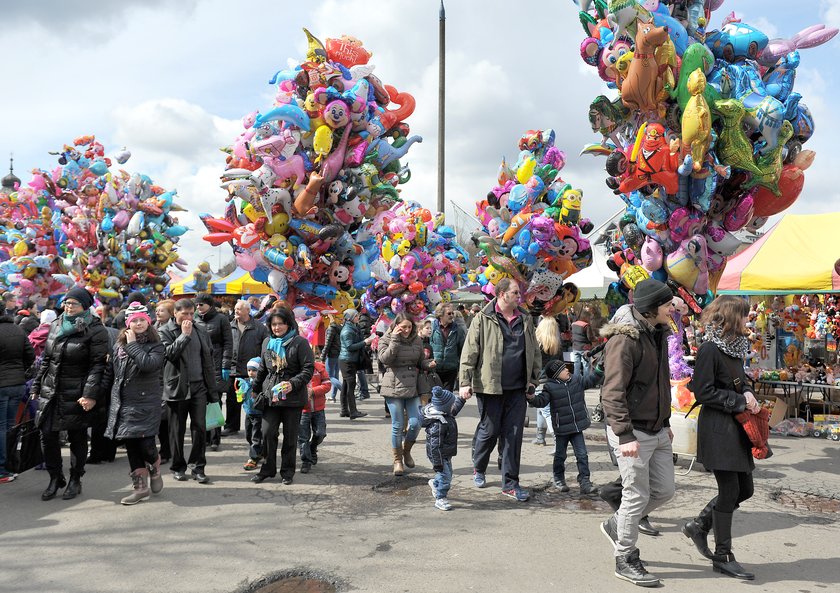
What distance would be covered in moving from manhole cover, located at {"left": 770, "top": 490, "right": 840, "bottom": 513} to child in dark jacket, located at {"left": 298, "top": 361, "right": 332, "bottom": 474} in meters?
4.83

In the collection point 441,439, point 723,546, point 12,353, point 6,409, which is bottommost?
point 723,546

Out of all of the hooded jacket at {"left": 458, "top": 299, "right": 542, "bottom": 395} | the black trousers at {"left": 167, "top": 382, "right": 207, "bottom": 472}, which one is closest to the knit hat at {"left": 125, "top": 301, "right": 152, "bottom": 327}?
the black trousers at {"left": 167, "top": 382, "right": 207, "bottom": 472}

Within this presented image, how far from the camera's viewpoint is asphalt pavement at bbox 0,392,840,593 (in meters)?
4.13

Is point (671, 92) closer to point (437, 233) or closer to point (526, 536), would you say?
point (526, 536)

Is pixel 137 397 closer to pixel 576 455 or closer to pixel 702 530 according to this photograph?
pixel 576 455

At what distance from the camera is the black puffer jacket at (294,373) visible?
6398mm

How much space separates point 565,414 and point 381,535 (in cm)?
234

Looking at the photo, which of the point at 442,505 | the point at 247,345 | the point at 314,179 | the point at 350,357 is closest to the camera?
the point at 442,505

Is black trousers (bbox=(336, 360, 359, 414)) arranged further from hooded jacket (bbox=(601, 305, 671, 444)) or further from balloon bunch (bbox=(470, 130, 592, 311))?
hooded jacket (bbox=(601, 305, 671, 444))

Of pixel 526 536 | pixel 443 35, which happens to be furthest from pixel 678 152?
pixel 443 35

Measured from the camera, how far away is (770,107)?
7105 millimetres

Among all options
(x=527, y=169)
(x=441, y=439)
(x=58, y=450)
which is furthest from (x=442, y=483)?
(x=527, y=169)

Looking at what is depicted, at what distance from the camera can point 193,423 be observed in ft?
21.7

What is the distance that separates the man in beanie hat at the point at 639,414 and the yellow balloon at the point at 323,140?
4784mm
